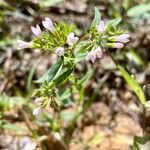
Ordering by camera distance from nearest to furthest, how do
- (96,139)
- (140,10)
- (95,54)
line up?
(95,54)
(140,10)
(96,139)

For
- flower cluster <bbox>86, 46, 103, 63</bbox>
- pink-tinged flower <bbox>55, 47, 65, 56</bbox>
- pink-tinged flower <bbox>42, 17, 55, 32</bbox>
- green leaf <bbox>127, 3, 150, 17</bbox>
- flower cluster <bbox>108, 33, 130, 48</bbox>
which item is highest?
green leaf <bbox>127, 3, 150, 17</bbox>

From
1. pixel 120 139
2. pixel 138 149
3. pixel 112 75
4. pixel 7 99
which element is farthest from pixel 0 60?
pixel 138 149

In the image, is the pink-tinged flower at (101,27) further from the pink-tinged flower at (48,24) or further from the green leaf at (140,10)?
the green leaf at (140,10)

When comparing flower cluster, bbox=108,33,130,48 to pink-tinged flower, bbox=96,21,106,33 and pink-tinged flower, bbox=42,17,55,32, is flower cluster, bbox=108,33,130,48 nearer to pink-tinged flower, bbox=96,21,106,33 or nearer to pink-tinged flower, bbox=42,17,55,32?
pink-tinged flower, bbox=96,21,106,33

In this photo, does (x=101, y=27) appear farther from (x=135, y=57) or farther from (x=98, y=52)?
(x=135, y=57)

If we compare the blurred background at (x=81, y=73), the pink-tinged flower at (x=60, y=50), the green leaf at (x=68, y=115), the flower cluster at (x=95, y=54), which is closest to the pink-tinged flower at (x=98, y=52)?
the flower cluster at (x=95, y=54)

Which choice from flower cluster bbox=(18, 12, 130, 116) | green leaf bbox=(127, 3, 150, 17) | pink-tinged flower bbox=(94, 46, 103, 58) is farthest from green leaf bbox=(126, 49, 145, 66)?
pink-tinged flower bbox=(94, 46, 103, 58)

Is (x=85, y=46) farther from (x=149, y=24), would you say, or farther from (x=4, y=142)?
(x=149, y=24)

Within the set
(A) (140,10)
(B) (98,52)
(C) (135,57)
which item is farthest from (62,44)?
(C) (135,57)
